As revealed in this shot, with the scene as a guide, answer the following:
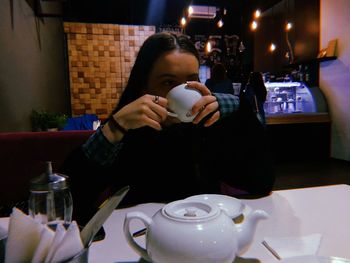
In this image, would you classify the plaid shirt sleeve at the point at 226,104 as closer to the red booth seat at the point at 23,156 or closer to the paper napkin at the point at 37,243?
the paper napkin at the point at 37,243

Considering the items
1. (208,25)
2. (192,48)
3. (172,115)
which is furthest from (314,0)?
(172,115)

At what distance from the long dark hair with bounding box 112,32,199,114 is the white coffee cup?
0.37 m

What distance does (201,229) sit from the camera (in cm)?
49

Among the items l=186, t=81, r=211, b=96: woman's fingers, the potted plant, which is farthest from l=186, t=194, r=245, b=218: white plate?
the potted plant

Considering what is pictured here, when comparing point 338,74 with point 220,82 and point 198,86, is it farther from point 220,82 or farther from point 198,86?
point 198,86

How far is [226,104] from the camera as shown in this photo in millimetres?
1104

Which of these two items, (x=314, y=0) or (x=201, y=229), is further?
(x=314, y=0)

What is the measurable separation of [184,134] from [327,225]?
0.71 metres

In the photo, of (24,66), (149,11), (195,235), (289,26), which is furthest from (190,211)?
(149,11)

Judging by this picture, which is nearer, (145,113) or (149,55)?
(145,113)

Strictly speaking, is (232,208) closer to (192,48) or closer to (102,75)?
(192,48)

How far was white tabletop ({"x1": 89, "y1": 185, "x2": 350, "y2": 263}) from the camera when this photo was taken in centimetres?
65

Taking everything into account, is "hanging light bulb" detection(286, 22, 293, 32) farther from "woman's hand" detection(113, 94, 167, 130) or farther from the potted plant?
"woman's hand" detection(113, 94, 167, 130)

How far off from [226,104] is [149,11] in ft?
17.9
